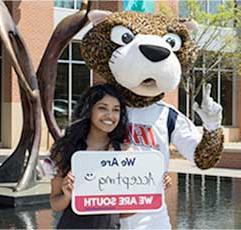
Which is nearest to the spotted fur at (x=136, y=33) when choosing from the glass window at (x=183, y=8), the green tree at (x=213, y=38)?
the green tree at (x=213, y=38)

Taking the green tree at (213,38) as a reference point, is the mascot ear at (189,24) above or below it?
above

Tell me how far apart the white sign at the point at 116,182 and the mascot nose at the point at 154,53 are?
1.57 feet

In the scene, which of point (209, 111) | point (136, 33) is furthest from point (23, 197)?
point (209, 111)

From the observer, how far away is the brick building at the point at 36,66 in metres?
18.8

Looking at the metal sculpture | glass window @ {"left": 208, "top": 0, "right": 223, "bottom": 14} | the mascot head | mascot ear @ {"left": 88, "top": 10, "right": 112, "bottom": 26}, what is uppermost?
glass window @ {"left": 208, "top": 0, "right": 223, "bottom": 14}

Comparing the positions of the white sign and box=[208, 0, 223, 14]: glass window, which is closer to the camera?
the white sign

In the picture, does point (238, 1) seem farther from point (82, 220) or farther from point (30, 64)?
point (82, 220)

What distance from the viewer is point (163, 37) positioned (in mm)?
3389

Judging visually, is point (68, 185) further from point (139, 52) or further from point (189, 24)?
point (189, 24)

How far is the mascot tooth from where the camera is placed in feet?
10.6

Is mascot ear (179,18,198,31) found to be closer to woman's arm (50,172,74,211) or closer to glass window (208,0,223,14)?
woman's arm (50,172,74,211)

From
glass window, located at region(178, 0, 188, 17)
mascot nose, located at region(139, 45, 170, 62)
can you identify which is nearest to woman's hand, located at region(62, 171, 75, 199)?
mascot nose, located at region(139, 45, 170, 62)

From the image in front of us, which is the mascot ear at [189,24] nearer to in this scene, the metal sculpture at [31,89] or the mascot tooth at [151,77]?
the mascot tooth at [151,77]

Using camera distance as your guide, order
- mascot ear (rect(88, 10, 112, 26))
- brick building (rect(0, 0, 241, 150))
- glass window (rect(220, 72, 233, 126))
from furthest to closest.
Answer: glass window (rect(220, 72, 233, 126)), brick building (rect(0, 0, 241, 150)), mascot ear (rect(88, 10, 112, 26))
